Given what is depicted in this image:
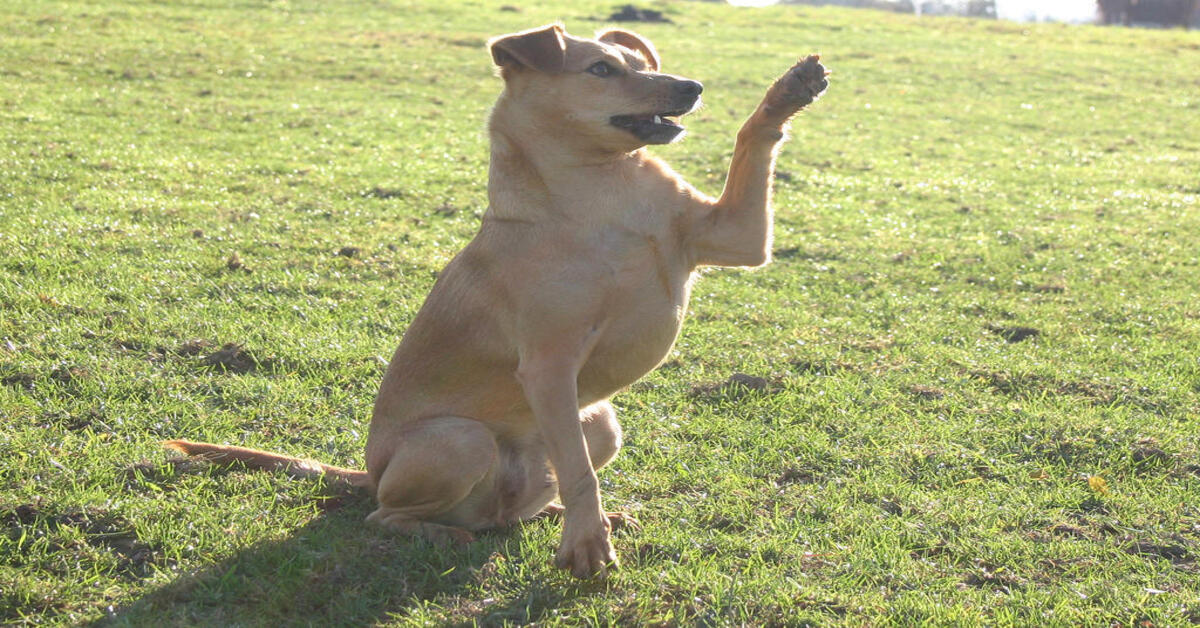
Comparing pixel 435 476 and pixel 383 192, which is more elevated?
pixel 435 476

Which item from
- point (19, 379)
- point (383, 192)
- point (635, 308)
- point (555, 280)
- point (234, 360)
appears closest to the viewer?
point (555, 280)

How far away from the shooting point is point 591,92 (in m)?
4.56

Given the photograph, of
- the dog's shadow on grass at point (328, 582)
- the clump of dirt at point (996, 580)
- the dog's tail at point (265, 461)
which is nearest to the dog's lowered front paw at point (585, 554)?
the dog's shadow on grass at point (328, 582)

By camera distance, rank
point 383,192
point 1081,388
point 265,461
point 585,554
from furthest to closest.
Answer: point 383,192 < point 1081,388 < point 265,461 < point 585,554

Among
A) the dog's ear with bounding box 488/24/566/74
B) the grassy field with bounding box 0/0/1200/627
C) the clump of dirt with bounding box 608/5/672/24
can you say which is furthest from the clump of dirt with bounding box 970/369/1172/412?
the clump of dirt with bounding box 608/5/672/24

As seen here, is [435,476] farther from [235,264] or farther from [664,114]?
[235,264]

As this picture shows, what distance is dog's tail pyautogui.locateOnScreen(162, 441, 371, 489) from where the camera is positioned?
16.5 feet

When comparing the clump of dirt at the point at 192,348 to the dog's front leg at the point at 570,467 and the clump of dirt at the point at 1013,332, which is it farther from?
the clump of dirt at the point at 1013,332

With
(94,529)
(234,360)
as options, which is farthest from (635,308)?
(234,360)

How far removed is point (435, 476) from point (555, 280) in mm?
968

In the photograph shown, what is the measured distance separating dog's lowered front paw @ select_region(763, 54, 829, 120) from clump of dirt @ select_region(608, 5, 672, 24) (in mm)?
30673

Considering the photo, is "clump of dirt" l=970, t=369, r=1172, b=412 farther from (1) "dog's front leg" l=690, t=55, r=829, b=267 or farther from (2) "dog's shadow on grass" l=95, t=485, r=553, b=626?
(2) "dog's shadow on grass" l=95, t=485, r=553, b=626

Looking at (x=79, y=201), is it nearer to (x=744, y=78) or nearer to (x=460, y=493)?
(x=460, y=493)

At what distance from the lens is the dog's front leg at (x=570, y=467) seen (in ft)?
13.7
